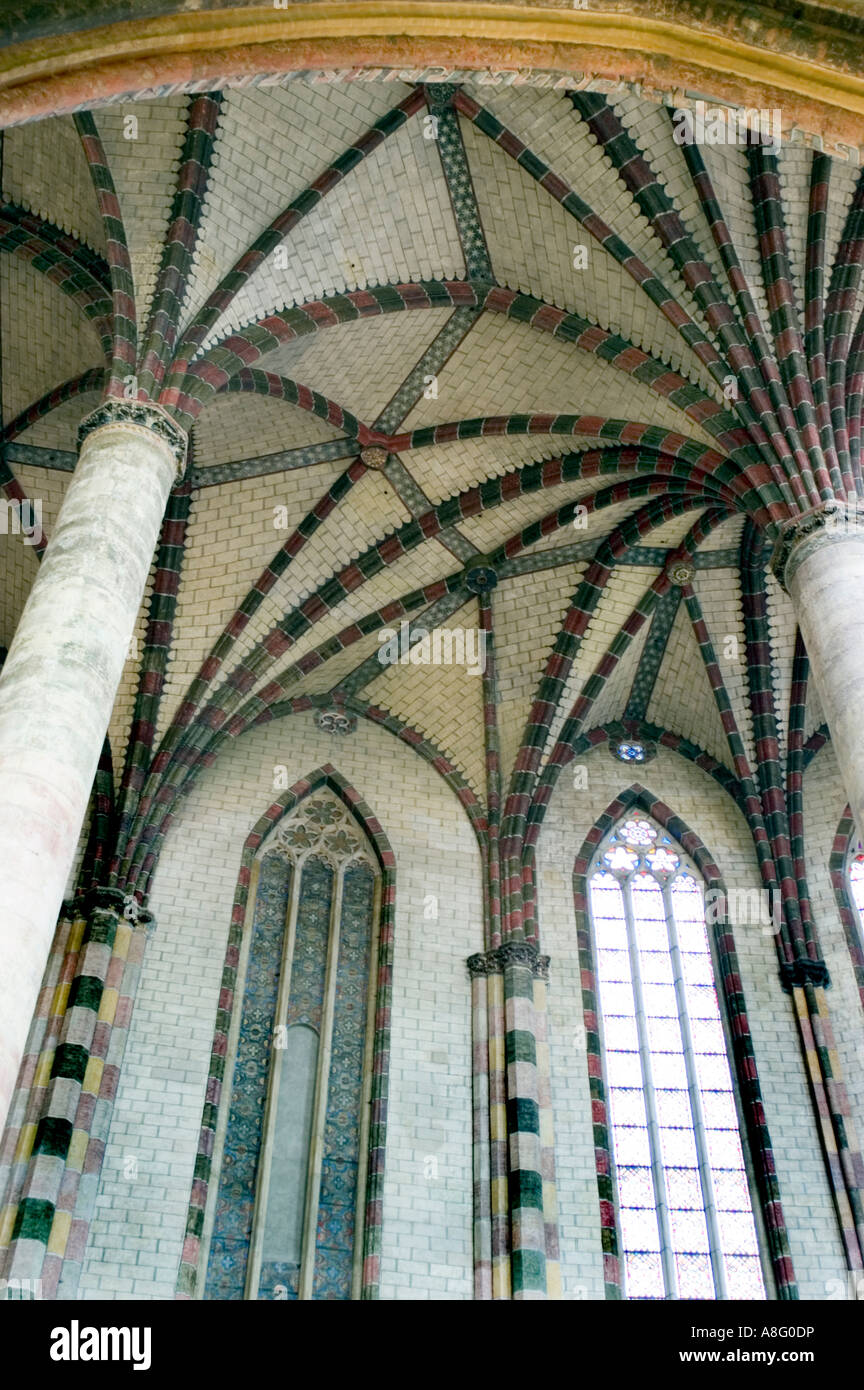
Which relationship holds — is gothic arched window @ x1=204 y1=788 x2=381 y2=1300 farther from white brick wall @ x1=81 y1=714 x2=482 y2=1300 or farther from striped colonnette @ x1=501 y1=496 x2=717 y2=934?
striped colonnette @ x1=501 y1=496 x2=717 y2=934

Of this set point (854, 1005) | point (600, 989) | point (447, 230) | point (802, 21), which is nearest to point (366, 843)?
point (600, 989)

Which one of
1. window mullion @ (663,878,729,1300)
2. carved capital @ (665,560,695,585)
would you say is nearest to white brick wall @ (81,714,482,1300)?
window mullion @ (663,878,729,1300)

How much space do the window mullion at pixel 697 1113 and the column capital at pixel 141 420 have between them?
28.2 feet

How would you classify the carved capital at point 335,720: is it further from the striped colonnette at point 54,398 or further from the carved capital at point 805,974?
the carved capital at point 805,974

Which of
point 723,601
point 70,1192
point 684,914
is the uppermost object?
point 723,601

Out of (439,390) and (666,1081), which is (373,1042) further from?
(439,390)

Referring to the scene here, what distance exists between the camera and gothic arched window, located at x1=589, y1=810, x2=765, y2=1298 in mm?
13102

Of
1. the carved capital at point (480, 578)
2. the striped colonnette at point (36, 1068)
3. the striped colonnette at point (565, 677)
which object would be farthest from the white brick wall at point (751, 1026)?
the striped colonnette at point (36, 1068)

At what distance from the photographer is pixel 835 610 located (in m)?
9.81

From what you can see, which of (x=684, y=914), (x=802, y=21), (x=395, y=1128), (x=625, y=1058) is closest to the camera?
(x=802, y=21)

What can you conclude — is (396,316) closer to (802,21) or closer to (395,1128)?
(802,21)

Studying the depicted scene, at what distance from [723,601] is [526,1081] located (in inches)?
261

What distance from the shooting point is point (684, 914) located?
52.1 feet

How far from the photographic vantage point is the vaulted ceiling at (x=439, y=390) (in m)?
12.1
